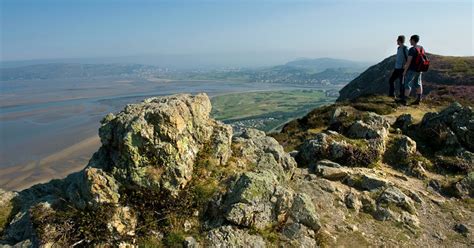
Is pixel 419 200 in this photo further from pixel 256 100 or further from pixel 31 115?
pixel 256 100

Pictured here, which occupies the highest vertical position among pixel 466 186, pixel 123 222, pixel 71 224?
pixel 71 224

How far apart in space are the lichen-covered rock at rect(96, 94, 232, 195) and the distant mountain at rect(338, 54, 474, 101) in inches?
1810

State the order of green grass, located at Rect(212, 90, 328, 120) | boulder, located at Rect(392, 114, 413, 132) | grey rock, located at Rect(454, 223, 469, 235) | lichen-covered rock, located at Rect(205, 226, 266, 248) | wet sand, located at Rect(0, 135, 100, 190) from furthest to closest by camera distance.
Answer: green grass, located at Rect(212, 90, 328, 120), wet sand, located at Rect(0, 135, 100, 190), boulder, located at Rect(392, 114, 413, 132), grey rock, located at Rect(454, 223, 469, 235), lichen-covered rock, located at Rect(205, 226, 266, 248)

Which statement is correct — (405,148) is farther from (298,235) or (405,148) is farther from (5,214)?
(5,214)

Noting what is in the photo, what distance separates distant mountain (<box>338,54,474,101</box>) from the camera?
54237 mm

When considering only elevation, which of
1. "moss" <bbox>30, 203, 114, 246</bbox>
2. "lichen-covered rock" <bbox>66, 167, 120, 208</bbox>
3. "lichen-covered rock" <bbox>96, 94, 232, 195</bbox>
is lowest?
"moss" <bbox>30, 203, 114, 246</bbox>

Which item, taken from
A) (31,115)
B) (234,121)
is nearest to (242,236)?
(234,121)

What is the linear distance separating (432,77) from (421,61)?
45.6 m

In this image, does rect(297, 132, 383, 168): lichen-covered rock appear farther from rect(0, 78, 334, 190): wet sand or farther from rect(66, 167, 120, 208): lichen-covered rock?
rect(0, 78, 334, 190): wet sand

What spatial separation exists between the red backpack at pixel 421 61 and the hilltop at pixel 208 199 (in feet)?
26.8

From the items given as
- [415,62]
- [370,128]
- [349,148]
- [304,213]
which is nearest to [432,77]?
[415,62]

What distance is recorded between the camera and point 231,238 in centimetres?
876

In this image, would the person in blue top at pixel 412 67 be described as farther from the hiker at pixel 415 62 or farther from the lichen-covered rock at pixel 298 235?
the lichen-covered rock at pixel 298 235

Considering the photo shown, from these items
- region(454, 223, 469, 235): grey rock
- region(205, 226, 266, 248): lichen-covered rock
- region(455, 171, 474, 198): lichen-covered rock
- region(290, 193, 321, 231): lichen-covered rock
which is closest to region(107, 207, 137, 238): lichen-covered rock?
region(205, 226, 266, 248): lichen-covered rock
